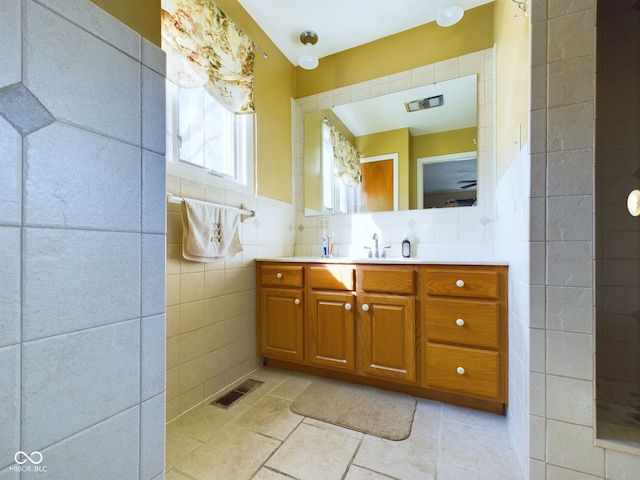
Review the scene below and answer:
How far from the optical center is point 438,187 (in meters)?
2.13

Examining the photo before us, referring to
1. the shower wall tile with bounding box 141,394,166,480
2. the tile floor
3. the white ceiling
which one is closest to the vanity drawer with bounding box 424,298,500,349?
the tile floor

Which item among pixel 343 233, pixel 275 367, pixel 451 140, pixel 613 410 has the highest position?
pixel 451 140

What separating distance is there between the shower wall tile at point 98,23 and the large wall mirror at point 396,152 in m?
1.95

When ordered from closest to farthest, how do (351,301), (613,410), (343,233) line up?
(613,410) < (351,301) < (343,233)

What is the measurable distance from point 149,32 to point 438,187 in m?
1.97

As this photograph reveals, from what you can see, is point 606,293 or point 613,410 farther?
point 606,293

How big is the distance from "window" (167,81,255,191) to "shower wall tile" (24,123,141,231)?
112 centimetres

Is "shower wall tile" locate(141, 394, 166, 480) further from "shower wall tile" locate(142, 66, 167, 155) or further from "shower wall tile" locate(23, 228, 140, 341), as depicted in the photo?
"shower wall tile" locate(142, 66, 167, 155)

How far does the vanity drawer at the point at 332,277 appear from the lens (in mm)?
1840

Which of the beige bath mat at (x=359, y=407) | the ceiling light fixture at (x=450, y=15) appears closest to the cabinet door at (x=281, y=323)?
the beige bath mat at (x=359, y=407)

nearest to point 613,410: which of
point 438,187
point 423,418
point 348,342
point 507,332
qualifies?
point 507,332

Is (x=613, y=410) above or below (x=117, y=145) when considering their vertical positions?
below

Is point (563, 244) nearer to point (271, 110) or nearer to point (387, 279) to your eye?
point (387, 279)

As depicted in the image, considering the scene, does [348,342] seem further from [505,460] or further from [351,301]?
[505,460]
